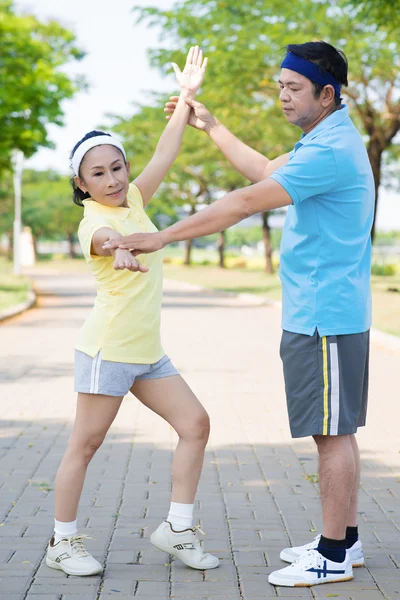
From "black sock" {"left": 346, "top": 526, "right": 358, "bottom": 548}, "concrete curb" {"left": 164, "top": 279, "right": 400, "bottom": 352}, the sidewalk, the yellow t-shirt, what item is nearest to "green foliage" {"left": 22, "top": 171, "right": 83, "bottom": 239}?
"concrete curb" {"left": 164, "top": 279, "right": 400, "bottom": 352}

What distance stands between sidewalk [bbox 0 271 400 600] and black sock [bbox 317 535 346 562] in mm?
108

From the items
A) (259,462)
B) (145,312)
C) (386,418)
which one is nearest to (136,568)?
(145,312)

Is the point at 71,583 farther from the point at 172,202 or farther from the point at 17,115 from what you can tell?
the point at 172,202

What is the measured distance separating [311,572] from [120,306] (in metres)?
1.29

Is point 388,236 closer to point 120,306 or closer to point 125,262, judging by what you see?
point 120,306

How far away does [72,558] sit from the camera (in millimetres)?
3943

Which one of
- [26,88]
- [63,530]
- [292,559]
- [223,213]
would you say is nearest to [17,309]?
[26,88]

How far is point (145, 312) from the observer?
387 centimetres

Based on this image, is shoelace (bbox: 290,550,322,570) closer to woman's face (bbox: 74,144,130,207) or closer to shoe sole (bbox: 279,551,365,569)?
shoe sole (bbox: 279,551,365,569)

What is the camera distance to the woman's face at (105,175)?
3.86 m

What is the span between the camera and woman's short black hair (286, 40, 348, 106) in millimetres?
3689

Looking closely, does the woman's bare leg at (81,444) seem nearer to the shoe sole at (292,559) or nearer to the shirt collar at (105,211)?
the shirt collar at (105,211)

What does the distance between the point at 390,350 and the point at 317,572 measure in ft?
32.4

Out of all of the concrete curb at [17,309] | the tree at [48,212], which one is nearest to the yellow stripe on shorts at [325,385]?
the concrete curb at [17,309]
